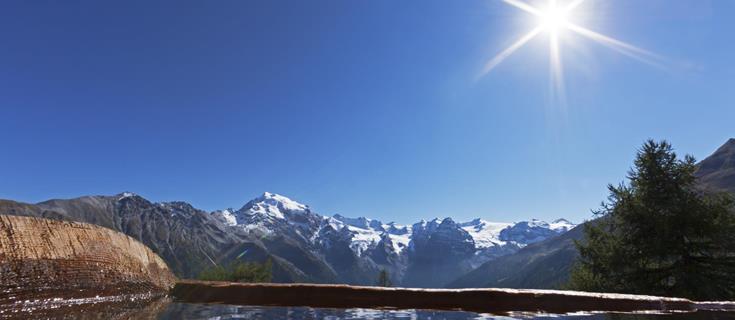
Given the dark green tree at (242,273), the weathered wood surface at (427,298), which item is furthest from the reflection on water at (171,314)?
the dark green tree at (242,273)

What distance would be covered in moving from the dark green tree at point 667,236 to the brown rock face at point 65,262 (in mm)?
20753

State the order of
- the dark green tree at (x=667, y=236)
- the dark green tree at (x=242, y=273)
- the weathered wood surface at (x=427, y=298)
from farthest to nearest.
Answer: the dark green tree at (x=242, y=273) → the dark green tree at (x=667, y=236) → the weathered wood surface at (x=427, y=298)

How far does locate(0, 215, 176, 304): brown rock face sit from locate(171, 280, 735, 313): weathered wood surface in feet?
3.04

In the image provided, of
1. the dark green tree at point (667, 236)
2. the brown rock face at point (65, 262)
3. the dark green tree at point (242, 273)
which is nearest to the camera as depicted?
the brown rock face at point (65, 262)

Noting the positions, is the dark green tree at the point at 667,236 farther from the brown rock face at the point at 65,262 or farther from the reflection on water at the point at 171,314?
the brown rock face at the point at 65,262

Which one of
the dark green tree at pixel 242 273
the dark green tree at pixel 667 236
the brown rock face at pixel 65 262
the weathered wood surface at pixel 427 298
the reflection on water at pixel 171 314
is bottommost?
the reflection on water at pixel 171 314

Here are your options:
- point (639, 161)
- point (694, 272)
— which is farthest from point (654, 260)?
point (639, 161)

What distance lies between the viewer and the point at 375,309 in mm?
5484

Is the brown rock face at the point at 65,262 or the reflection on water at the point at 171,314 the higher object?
the brown rock face at the point at 65,262

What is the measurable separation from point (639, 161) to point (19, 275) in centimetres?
2503

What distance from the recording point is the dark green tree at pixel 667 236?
17969 millimetres

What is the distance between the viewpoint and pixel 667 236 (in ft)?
61.3

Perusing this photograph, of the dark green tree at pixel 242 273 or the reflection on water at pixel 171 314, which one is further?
the dark green tree at pixel 242 273

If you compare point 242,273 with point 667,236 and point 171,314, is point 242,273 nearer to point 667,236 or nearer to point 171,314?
point 667,236
